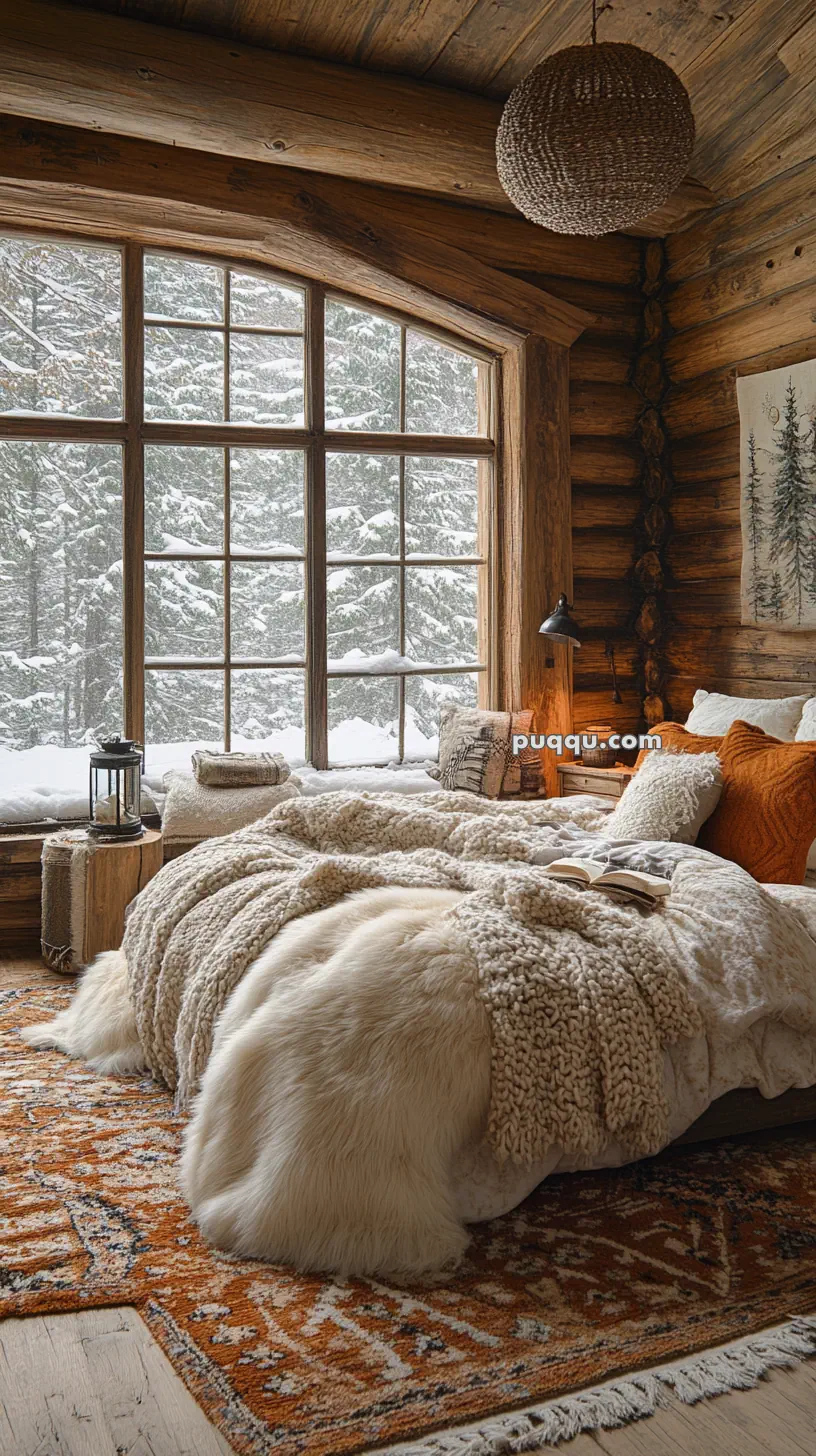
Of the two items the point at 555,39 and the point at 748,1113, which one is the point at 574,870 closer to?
the point at 748,1113

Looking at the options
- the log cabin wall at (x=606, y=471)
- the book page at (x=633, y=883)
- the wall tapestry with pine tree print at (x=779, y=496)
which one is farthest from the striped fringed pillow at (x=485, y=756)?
the book page at (x=633, y=883)

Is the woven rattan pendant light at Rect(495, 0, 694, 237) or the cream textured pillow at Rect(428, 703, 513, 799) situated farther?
the cream textured pillow at Rect(428, 703, 513, 799)

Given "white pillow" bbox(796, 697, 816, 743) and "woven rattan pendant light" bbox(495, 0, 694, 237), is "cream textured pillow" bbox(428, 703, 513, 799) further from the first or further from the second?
"woven rattan pendant light" bbox(495, 0, 694, 237)

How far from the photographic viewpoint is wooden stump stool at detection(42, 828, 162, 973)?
13.3 feet

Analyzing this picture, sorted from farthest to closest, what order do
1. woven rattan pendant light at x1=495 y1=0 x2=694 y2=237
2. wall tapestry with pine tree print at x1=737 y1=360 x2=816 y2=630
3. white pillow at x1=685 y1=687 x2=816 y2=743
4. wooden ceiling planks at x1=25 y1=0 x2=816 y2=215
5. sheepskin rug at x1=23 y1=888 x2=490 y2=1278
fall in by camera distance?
wall tapestry with pine tree print at x1=737 y1=360 x2=816 y2=630 → white pillow at x1=685 y1=687 x2=816 y2=743 → wooden ceiling planks at x1=25 y1=0 x2=816 y2=215 → woven rattan pendant light at x1=495 y1=0 x2=694 y2=237 → sheepskin rug at x1=23 y1=888 x2=490 y2=1278

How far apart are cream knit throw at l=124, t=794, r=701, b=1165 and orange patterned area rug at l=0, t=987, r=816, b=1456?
20 centimetres

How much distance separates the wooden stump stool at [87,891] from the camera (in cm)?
405

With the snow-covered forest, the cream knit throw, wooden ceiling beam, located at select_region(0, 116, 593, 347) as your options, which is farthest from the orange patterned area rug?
wooden ceiling beam, located at select_region(0, 116, 593, 347)

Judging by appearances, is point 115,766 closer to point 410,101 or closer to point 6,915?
point 6,915

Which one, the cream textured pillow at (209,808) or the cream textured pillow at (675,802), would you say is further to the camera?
the cream textured pillow at (209,808)

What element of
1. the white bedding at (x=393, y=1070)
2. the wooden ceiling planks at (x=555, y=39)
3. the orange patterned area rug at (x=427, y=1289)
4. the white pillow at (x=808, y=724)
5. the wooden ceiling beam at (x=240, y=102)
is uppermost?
the wooden ceiling planks at (x=555, y=39)

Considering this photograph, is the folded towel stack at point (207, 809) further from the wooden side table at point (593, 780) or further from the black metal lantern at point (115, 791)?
the wooden side table at point (593, 780)

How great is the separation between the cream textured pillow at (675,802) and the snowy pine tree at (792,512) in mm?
1504

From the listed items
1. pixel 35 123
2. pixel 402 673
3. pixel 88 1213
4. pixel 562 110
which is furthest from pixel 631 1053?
pixel 35 123
